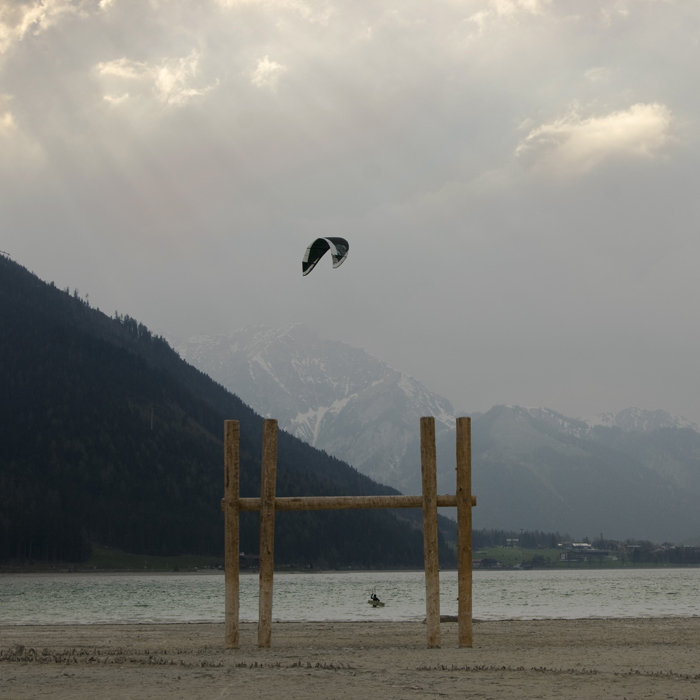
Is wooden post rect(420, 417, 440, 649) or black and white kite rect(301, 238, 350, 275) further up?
black and white kite rect(301, 238, 350, 275)

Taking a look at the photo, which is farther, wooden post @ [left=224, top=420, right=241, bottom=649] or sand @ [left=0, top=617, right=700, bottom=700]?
wooden post @ [left=224, top=420, right=241, bottom=649]

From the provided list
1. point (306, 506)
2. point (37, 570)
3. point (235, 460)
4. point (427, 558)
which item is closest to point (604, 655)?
point (427, 558)

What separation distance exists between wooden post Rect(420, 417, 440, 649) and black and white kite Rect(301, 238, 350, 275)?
6.18 m

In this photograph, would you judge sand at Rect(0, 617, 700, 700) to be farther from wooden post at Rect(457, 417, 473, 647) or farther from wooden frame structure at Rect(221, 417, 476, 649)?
wooden frame structure at Rect(221, 417, 476, 649)

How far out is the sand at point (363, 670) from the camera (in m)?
14.3

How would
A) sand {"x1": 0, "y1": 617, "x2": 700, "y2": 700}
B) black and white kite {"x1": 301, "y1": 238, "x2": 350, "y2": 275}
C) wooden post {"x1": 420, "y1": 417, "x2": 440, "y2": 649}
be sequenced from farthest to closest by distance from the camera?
black and white kite {"x1": 301, "y1": 238, "x2": 350, "y2": 275} → wooden post {"x1": 420, "y1": 417, "x2": 440, "y2": 649} → sand {"x1": 0, "y1": 617, "x2": 700, "y2": 700}

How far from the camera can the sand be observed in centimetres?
1432

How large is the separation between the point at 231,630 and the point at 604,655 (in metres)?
9.36

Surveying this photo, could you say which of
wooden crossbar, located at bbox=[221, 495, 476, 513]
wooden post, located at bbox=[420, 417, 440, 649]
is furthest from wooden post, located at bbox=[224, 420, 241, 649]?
wooden post, located at bbox=[420, 417, 440, 649]

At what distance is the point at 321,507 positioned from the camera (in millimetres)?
20547

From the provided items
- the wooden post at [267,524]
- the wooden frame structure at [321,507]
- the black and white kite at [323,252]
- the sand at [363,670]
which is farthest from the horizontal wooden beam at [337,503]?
the black and white kite at [323,252]

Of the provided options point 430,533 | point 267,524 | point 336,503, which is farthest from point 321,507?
point 430,533

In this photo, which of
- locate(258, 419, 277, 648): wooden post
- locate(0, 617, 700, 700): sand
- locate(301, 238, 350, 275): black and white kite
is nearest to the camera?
locate(0, 617, 700, 700): sand

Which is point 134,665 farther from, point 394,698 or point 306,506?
point 394,698
